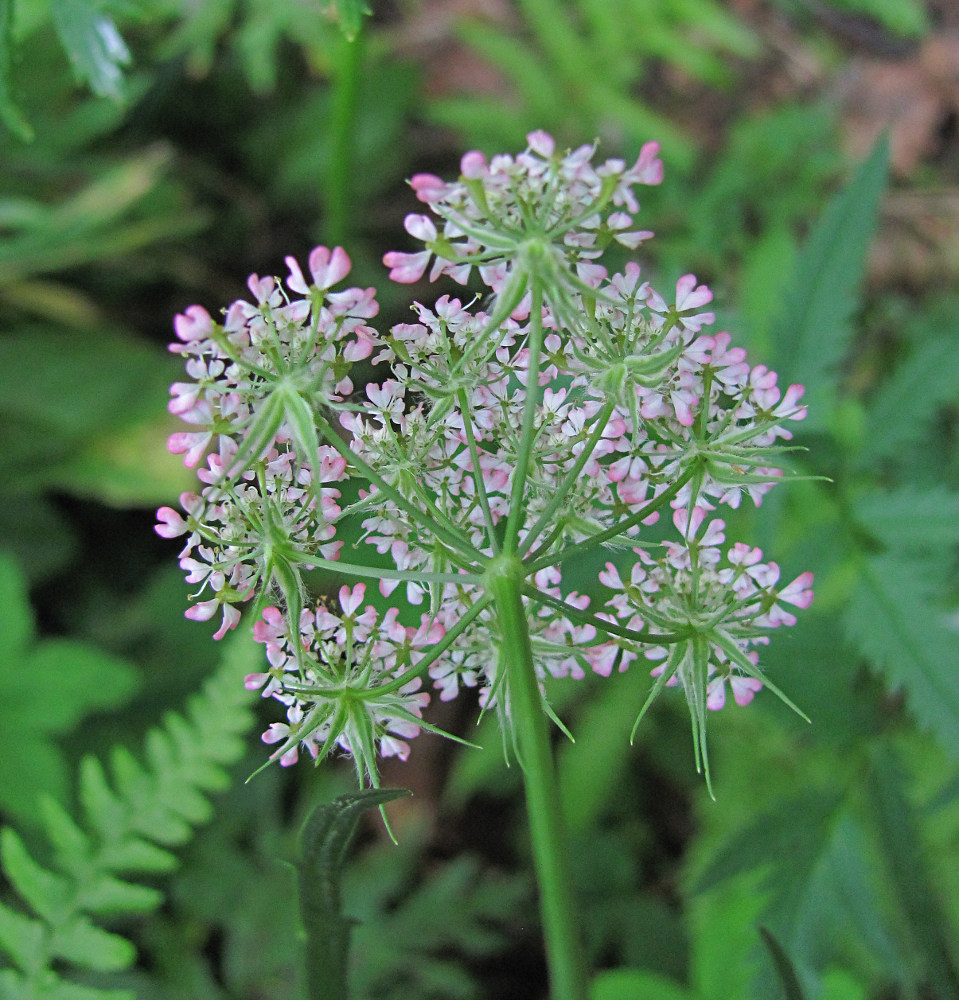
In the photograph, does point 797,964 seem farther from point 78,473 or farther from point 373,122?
point 373,122

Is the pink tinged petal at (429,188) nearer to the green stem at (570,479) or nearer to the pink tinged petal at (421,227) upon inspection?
the pink tinged petal at (421,227)

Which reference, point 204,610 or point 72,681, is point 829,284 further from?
point 72,681

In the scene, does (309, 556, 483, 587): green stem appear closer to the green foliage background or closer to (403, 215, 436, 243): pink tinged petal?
(403, 215, 436, 243): pink tinged petal

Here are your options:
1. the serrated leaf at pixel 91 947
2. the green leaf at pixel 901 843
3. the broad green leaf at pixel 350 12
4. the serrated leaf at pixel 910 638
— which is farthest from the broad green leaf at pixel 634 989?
the broad green leaf at pixel 350 12

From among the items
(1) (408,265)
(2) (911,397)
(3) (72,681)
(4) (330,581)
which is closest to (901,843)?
(2) (911,397)

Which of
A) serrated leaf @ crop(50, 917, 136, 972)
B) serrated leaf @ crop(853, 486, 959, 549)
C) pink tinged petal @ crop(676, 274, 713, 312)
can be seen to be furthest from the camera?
serrated leaf @ crop(853, 486, 959, 549)

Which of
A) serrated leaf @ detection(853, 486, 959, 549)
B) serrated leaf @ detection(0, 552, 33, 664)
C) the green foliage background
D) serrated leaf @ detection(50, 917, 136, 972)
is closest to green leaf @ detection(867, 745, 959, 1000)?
the green foliage background
